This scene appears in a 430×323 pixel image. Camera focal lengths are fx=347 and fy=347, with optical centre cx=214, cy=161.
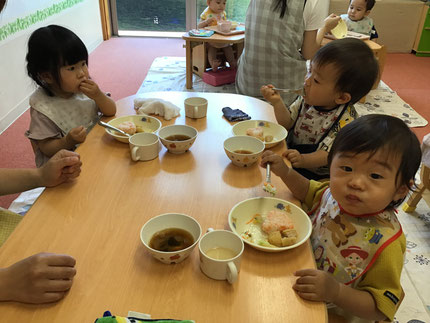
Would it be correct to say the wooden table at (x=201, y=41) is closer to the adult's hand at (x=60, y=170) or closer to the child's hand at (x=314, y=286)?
the adult's hand at (x=60, y=170)

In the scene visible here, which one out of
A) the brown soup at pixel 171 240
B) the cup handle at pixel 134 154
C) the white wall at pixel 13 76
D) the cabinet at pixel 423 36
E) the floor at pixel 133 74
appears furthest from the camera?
the cabinet at pixel 423 36

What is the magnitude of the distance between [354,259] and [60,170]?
0.87 metres

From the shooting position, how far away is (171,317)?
2.25ft

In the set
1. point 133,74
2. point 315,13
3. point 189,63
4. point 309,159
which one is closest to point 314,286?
point 309,159

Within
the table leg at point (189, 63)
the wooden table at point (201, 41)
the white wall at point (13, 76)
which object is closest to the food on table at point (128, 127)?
the white wall at point (13, 76)

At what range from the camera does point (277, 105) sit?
158cm

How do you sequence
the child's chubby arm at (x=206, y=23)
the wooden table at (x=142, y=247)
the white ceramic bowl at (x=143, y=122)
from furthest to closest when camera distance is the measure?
the child's chubby arm at (x=206, y=23)
the white ceramic bowl at (x=143, y=122)
the wooden table at (x=142, y=247)

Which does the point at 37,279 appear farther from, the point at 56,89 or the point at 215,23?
the point at 215,23

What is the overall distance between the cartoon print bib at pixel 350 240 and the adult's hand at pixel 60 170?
77 cm

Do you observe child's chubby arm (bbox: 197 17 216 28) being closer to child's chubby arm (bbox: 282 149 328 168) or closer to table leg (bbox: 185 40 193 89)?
table leg (bbox: 185 40 193 89)

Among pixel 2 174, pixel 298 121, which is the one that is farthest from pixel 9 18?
pixel 298 121

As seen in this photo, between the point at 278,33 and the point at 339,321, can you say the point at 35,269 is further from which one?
the point at 278,33

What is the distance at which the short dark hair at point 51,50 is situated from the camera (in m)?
1.39

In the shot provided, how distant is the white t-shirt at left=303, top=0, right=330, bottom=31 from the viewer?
2124 millimetres
